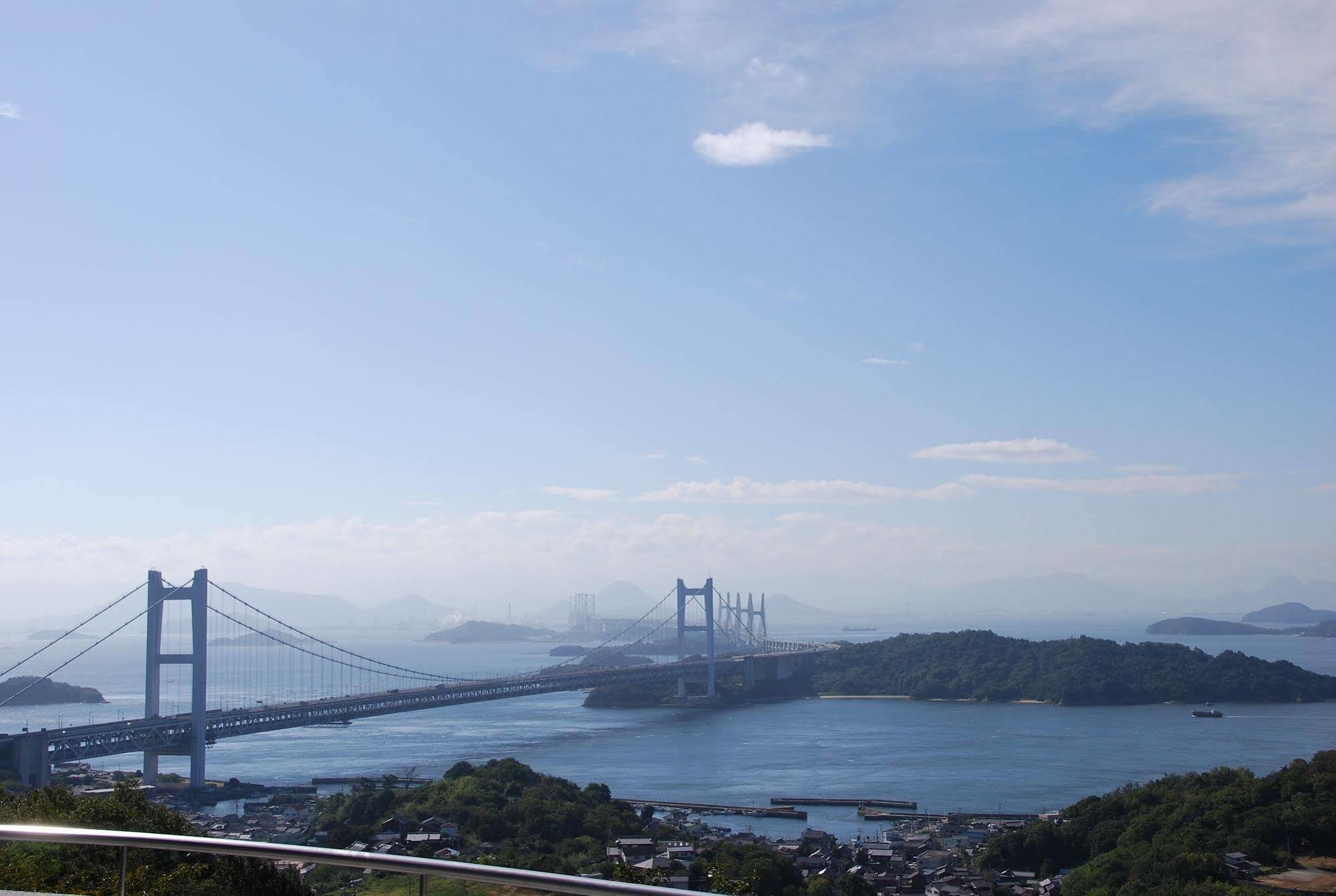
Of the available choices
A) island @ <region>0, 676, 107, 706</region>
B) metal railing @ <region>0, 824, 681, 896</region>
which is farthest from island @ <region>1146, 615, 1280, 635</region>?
metal railing @ <region>0, 824, 681, 896</region>

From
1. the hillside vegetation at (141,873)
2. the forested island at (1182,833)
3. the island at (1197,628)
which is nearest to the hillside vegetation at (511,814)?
the forested island at (1182,833)

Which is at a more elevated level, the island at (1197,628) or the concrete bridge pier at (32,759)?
the concrete bridge pier at (32,759)

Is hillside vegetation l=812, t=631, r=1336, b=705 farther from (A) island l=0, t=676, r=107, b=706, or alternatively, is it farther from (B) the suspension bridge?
(A) island l=0, t=676, r=107, b=706

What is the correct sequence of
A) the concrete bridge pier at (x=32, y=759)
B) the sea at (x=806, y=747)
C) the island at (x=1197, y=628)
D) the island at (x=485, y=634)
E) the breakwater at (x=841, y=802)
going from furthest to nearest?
the island at (x=485, y=634) → the island at (x=1197, y=628) → the sea at (x=806, y=747) → the breakwater at (x=841, y=802) → the concrete bridge pier at (x=32, y=759)

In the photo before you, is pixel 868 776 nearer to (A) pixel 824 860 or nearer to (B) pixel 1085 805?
(B) pixel 1085 805

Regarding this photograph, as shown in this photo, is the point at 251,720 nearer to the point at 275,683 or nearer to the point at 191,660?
the point at 191,660

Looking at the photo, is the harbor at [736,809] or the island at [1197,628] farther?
the island at [1197,628]

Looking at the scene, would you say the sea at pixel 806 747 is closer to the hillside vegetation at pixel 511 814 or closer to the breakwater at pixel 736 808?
the breakwater at pixel 736 808
